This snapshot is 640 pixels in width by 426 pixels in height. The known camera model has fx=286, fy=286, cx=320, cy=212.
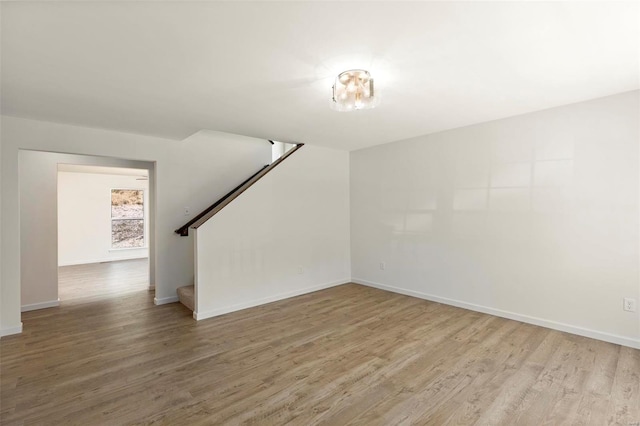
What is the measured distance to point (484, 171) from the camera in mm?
3682

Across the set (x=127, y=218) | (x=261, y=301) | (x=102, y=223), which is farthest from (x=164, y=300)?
(x=127, y=218)

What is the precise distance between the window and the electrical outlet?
1042cm

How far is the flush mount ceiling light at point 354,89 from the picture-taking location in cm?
225

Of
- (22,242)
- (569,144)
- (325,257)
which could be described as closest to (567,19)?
(569,144)

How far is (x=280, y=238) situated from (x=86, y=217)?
671 centimetres

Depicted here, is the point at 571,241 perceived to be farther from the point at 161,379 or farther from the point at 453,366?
the point at 161,379

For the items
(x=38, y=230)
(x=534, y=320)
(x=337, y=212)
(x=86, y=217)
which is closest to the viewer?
(x=534, y=320)

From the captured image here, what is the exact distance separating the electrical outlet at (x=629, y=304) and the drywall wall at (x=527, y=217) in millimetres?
37

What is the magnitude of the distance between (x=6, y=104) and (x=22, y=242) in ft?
7.24

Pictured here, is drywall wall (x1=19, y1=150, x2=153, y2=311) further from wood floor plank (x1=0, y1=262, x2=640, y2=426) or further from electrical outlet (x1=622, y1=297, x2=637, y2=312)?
electrical outlet (x1=622, y1=297, x2=637, y2=312)

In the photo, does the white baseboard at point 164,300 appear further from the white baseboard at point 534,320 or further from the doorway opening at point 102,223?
the white baseboard at point 534,320

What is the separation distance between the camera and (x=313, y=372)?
2.42 m

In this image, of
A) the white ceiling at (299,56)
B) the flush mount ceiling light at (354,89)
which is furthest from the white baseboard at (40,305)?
the flush mount ceiling light at (354,89)

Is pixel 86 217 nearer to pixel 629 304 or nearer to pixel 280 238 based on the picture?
pixel 280 238
